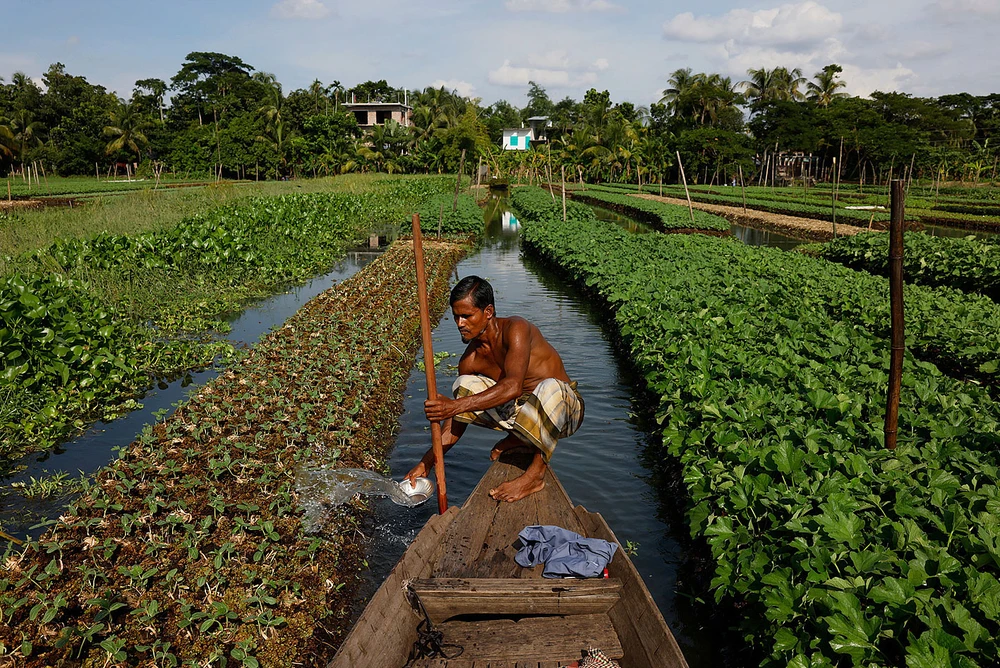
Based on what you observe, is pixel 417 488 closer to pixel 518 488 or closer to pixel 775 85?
pixel 518 488

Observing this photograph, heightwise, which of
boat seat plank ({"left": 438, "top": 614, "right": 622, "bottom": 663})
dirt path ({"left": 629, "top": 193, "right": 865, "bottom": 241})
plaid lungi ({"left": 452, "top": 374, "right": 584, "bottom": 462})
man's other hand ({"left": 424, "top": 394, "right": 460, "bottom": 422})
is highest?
dirt path ({"left": 629, "top": 193, "right": 865, "bottom": 241})

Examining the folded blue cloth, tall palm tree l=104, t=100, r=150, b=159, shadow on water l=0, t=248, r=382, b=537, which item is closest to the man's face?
the folded blue cloth

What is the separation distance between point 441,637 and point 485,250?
66.3 feet

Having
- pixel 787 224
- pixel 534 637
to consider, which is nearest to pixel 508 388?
pixel 534 637

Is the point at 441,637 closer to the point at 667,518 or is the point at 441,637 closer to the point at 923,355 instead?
the point at 667,518

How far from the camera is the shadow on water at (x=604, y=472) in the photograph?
4.77 m

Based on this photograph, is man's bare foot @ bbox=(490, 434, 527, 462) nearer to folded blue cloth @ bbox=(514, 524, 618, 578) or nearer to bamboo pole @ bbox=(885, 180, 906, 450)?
folded blue cloth @ bbox=(514, 524, 618, 578)

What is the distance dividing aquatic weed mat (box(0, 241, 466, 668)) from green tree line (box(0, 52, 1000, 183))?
141ft

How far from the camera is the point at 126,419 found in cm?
754

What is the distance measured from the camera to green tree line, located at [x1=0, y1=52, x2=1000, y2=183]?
167ft

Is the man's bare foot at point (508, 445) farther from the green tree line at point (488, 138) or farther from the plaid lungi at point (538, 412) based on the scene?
the green tree line at point (488, 138)

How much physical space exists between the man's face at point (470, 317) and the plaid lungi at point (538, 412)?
1.57 feet

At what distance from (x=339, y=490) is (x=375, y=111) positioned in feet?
237

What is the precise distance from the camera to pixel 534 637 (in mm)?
3490
